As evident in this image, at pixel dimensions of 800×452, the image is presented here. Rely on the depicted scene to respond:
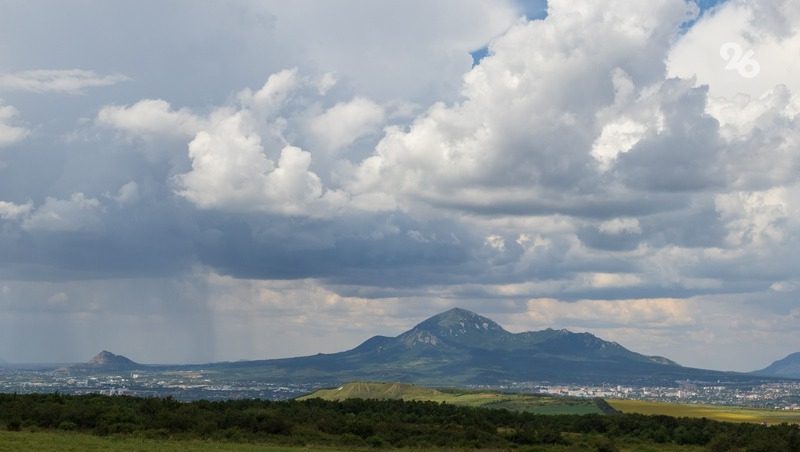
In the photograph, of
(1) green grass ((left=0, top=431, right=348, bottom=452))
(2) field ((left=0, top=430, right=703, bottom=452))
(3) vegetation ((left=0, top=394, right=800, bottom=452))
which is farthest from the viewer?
(3) vegetation ((left=0, top=394, right=800, bottom=452))

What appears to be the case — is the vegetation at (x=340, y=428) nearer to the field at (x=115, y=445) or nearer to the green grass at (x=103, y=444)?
the field at (x=115, y=445)

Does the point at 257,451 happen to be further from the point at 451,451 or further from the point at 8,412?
the point at 8,412

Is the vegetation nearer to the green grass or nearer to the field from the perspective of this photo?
the field

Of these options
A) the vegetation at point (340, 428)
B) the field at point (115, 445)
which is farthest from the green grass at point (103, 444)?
the vegetation at point (340, 428)

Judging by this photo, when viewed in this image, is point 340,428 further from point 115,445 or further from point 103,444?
point 103,444

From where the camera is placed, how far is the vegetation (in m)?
104

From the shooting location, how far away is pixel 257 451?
88.0 meters

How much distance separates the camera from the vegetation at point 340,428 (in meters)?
104

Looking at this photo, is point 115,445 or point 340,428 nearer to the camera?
point 115,445

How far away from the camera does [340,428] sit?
11606 centimetres

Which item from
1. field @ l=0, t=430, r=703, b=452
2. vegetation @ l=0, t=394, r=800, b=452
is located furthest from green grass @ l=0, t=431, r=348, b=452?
vegetation @ l=0, t=394, r=800, b=452

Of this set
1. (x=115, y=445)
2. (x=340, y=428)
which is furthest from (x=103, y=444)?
(x=340, y=428)

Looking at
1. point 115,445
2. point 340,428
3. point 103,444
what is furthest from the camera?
point 340,428

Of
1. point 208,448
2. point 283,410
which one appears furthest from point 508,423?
→ point 208,448
